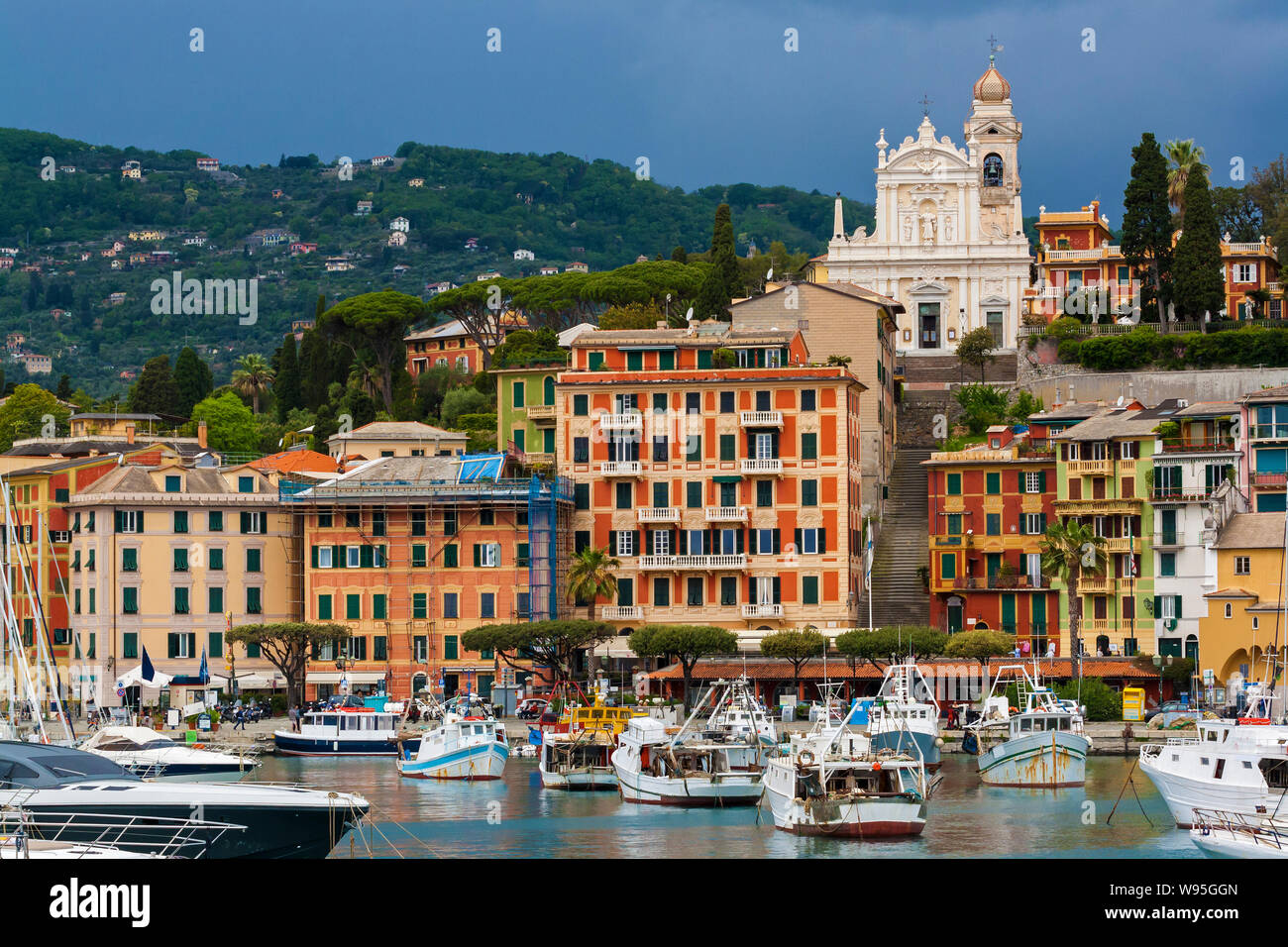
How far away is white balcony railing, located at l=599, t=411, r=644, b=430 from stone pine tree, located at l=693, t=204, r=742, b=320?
89.2 feet

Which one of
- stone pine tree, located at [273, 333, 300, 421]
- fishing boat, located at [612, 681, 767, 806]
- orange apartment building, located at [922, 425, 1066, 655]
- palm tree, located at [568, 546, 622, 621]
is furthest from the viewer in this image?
stone pine tree, located at [273, 333, 300, 421]

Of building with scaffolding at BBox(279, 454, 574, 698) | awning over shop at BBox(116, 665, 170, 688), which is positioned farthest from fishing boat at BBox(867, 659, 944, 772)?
awning over shop at BBox(116, 665, 170, 688)

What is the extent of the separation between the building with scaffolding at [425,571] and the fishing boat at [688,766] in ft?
103

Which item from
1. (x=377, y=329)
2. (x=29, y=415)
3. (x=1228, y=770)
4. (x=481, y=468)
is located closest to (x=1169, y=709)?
(x=1228, y=770)

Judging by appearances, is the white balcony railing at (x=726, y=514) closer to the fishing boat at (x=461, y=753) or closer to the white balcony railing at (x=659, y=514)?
the white balcony railing at (x=659, y=514)

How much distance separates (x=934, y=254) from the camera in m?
135

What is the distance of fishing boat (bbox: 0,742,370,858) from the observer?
124 feet

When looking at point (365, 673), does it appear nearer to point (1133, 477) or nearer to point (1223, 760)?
point (1133, 477)

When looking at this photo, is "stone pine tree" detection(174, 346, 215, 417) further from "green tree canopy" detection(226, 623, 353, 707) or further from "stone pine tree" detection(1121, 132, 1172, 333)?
"stone pine tree" detection(1121, 132, 1172, 333)

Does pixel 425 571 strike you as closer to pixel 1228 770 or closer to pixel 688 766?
pixel 688 766

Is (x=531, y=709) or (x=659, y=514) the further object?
(x=659, y=514)

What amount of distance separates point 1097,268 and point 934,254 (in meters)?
13.6
